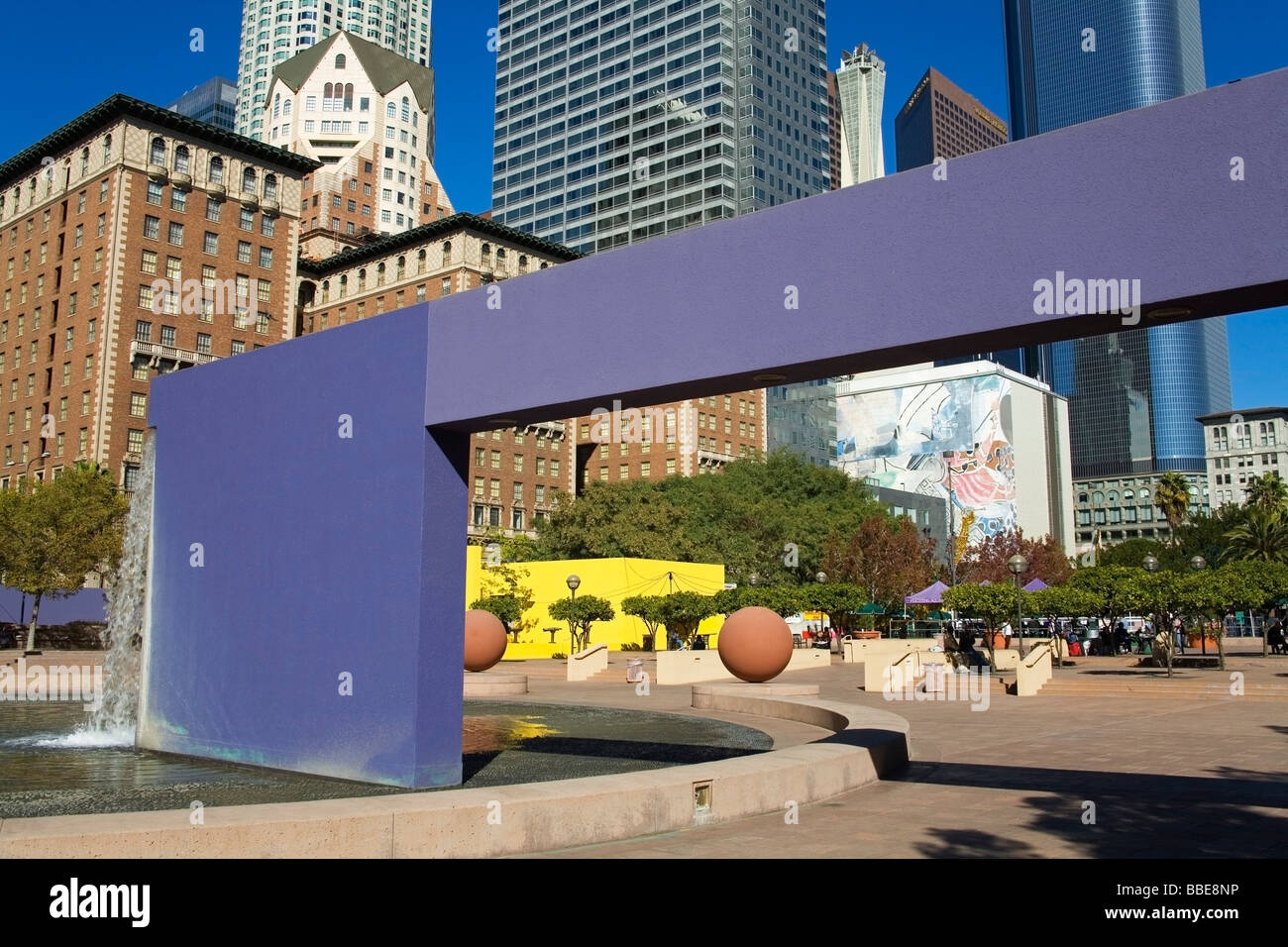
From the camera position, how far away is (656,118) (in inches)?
5546

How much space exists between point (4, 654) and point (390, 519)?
40737mm

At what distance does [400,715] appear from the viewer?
978cm

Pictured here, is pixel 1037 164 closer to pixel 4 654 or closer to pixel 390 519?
pixel 390 519

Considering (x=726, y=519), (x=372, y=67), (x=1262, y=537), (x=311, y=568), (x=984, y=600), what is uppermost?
(x=372, y=67)

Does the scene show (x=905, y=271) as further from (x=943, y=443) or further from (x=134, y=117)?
(x=943, y=443)

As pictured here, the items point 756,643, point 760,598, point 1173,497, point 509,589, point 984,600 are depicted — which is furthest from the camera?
point 1173,497

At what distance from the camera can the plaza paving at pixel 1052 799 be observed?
7.63 metres

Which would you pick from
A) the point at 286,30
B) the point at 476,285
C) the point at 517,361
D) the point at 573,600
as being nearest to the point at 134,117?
the point at 476,285

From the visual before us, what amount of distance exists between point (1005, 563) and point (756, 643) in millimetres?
55968

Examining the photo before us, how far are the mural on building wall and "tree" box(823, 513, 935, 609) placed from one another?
79045 mm

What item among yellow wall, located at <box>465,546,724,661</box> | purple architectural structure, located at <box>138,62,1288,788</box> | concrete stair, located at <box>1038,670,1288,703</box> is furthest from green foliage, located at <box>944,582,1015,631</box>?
purple architectural structure, located at <box>138,62,1288,788</box>

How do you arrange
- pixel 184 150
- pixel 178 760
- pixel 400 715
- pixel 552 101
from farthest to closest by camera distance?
pixel 552 101, pixel 184 150, pixel 178 760, pixel 400 715
